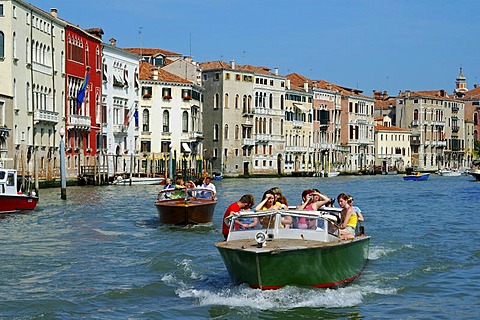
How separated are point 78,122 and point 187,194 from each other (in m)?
25.5

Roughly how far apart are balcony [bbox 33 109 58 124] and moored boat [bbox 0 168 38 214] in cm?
1570

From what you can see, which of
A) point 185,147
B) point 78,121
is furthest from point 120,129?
point 185,147

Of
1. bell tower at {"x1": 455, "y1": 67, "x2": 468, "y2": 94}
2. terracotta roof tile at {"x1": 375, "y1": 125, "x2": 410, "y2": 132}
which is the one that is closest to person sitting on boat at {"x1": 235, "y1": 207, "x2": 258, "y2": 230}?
terracotta roof tile at {"x1": 375, "y1": 125, "x2": 410, "y2": 132}

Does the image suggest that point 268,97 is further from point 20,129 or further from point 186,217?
point 186,217

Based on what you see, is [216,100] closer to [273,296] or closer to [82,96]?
[82,96]

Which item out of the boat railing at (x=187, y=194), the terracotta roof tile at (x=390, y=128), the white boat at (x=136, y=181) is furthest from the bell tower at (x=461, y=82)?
the boat railing at (x=187, y=194)

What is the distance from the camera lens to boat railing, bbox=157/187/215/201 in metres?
21.5

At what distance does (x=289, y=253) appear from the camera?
11.2m

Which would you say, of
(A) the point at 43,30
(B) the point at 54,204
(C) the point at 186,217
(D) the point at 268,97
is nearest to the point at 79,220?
(C) the point at 186,217

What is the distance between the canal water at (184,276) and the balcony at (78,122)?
21163 millimetres

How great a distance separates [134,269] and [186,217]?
6.19 metres

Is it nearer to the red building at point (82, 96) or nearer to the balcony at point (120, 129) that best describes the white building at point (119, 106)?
the balcony at point (120, 129)

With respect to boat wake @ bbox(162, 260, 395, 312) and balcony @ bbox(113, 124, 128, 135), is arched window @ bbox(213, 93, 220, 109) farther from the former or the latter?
boat wake @ bbox(162, 260, 395, 312)

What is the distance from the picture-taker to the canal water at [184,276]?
37.3 ft
